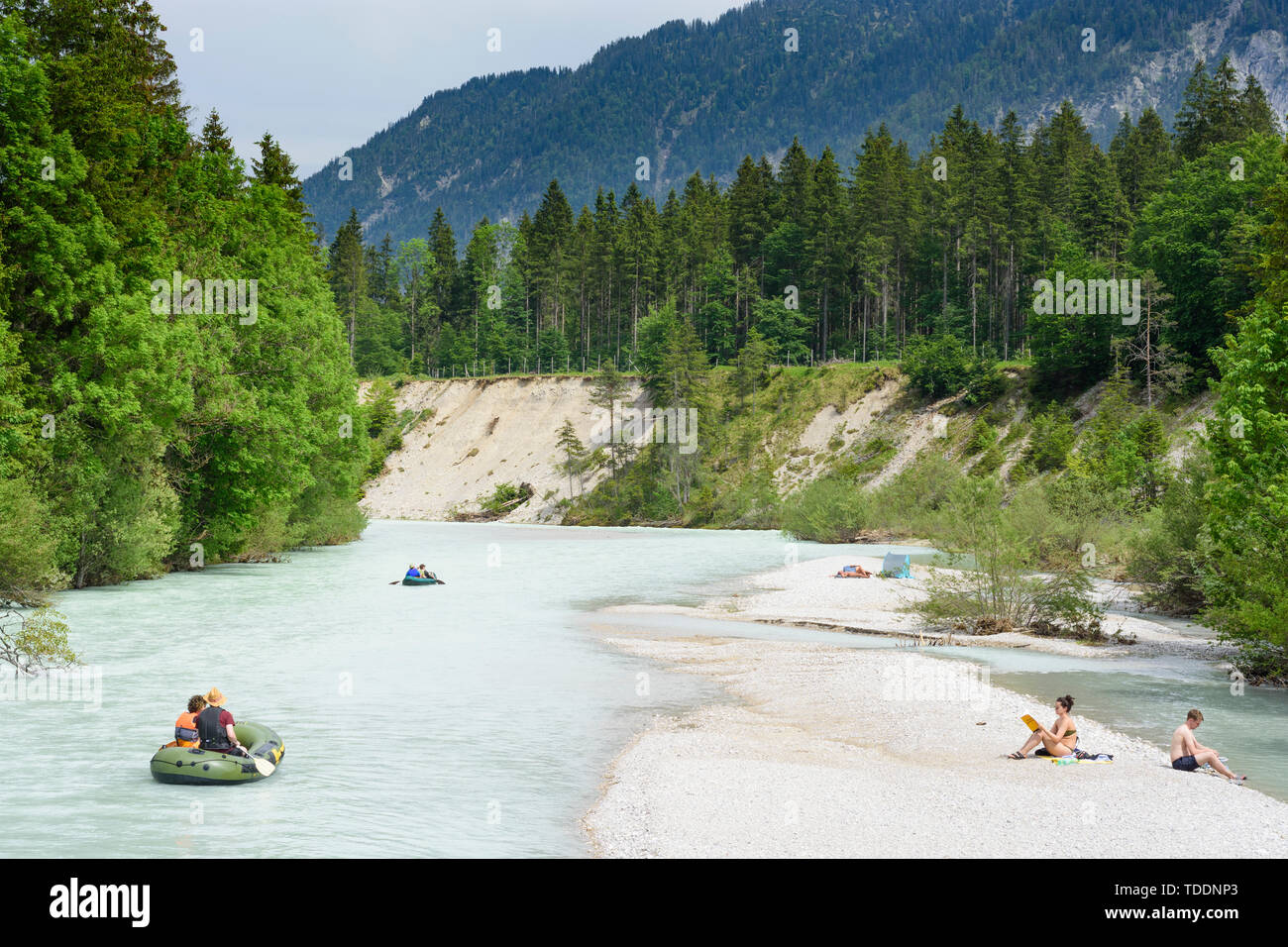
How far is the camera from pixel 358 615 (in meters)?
34.7

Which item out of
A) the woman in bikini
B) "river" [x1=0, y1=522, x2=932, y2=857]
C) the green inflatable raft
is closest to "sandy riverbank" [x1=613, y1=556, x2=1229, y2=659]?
"river" [x1=0, y1=522, x2=932, y2=857]

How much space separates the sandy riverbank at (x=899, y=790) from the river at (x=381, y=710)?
100 cm

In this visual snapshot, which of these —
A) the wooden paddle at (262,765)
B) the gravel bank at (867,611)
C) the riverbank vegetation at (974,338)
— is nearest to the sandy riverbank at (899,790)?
Answer: the wooden paddle at (262,765)

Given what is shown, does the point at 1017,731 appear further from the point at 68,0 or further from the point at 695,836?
the point at 68,0

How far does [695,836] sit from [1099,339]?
66.5 metres

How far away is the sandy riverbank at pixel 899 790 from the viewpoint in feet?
39.7

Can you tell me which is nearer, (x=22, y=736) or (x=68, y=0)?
(x=22, y=736)

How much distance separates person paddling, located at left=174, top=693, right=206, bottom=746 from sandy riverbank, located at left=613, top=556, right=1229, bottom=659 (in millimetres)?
19596

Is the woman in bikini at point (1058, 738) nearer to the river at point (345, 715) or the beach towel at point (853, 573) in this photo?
the river at point (345, 715)

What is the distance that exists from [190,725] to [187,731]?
0.55 feet

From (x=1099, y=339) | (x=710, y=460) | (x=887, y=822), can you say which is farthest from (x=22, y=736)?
(x=710, y=460)

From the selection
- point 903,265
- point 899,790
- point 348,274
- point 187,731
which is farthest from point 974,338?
point 187,731

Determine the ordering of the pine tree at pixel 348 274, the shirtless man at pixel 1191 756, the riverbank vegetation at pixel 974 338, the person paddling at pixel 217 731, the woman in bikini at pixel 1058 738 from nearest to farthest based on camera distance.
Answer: the shirtless man at pixel 1191 756 < the person paddling at pixel 217 731 < the woman in bikini at pixel 1058 738 < the riverbank vegetation at pixel 974 338 < the pine tree at pixel 348 274

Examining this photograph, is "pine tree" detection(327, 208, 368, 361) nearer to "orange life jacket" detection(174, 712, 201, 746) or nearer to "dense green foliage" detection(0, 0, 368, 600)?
"dense green foliage" detection(0, 0, 368, 600)
